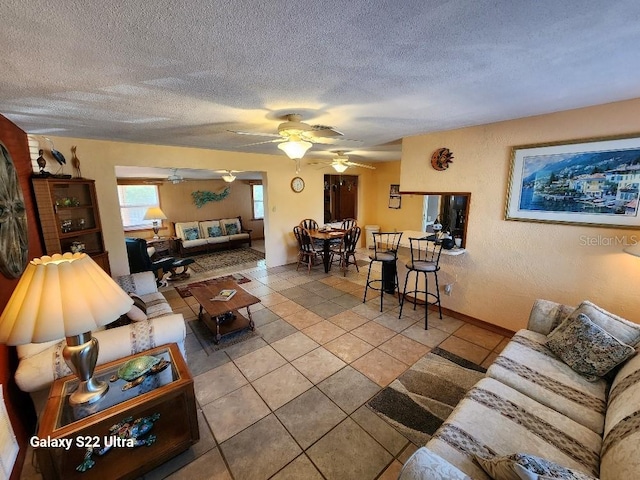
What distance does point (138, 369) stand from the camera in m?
1.66

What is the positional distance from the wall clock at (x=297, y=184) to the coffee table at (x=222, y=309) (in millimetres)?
2797

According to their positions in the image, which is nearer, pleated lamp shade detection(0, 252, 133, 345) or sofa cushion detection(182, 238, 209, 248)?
pleated lamp shade detection(0, 252, 133, 345)

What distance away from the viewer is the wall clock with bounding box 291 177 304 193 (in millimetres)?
5570

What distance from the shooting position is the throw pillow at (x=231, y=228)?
7486mm

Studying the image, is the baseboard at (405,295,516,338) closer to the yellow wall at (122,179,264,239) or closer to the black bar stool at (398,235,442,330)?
the black bar stool at (398,235,442,330)

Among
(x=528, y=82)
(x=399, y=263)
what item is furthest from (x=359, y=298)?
(x=528, y=82)

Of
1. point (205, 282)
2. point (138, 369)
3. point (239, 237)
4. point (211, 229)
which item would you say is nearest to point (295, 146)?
point (138, 369)

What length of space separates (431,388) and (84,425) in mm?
2243

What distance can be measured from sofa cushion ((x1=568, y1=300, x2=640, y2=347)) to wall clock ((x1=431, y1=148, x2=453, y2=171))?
6.30 ft

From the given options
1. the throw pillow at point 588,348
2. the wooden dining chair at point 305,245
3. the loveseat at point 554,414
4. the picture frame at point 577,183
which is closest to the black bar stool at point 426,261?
the picture frame at point 577,183

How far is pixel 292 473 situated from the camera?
1.53 m

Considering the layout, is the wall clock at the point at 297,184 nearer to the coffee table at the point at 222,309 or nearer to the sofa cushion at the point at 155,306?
the coffee table at the point at 222,309

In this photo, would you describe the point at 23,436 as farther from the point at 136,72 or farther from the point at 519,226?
the point at 519,226

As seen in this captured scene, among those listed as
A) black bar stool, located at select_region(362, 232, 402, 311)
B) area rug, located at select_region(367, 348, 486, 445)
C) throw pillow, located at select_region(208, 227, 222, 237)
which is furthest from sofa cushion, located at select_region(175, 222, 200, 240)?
area rug, located at select_region(367, 348, 486, 445)
